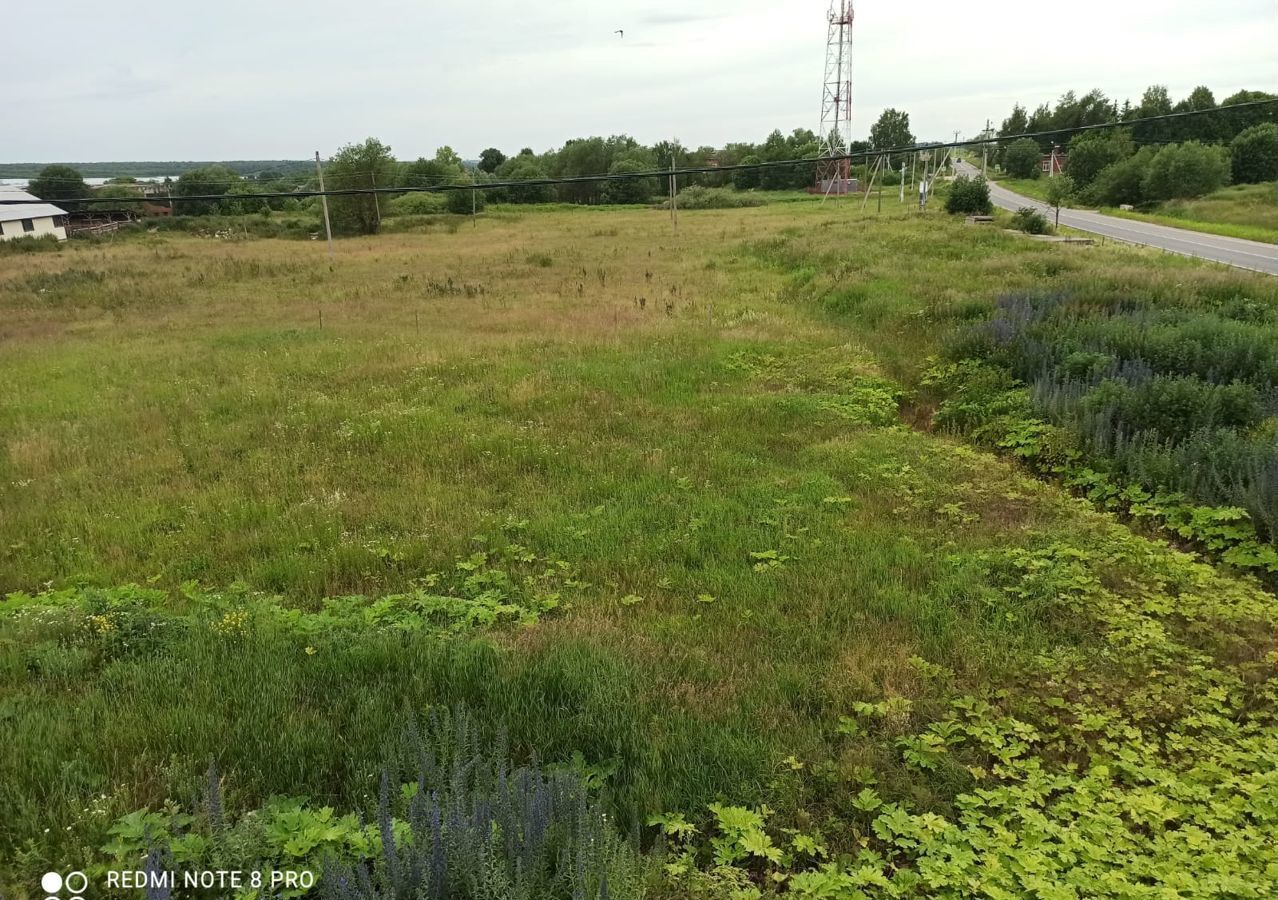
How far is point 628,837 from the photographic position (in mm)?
3207

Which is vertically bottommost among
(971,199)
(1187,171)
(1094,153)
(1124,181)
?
(971,199)

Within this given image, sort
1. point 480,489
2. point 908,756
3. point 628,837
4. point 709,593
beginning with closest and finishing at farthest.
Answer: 1. point 628,837
2. point 908,756
3. point 709,593
4. point 480,489

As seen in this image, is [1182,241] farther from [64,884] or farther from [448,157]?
[448,157]

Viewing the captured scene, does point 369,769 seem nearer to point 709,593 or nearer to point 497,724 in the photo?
point 497,724

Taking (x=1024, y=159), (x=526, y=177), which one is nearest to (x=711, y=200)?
(x=526, y=177)

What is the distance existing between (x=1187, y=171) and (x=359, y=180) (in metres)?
58.6

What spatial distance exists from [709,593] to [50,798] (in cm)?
401

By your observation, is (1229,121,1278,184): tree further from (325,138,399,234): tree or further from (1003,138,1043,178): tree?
(325,138,399,234): tree

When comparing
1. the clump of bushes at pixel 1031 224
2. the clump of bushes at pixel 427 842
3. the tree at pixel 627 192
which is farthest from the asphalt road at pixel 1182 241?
the tree at pixel 627 192

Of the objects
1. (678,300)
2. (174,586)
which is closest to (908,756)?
(174,586)

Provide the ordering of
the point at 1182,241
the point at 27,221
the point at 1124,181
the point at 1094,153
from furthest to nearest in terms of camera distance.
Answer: the point at 1094,153
the point at 27,221
the point at 1124,181
the point at 1182,241

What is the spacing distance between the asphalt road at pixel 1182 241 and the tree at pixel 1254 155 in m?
16.5

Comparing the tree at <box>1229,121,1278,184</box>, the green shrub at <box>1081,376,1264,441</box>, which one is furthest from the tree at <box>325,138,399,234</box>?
the tree at <box>1229,121,1278,184</box>

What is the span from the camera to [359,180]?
55.1 metres
